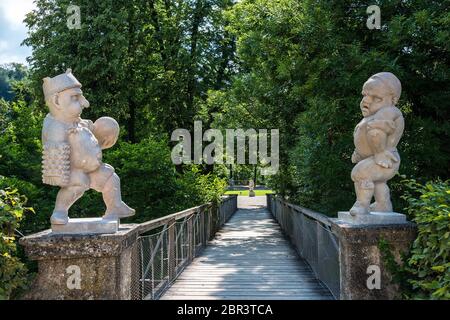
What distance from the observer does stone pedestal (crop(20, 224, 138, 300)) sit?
3712mm

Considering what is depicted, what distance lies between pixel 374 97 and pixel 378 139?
1.43ft

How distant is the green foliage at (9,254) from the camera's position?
11.0ft

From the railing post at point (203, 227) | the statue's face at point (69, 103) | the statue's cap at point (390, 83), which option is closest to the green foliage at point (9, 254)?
the statue's face at point (69, 103)

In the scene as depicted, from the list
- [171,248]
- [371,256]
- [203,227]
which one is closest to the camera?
[371,256]

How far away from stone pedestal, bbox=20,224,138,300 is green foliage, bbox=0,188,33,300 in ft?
0.50

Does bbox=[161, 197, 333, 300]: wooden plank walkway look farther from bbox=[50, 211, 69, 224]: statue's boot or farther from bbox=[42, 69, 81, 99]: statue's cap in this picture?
bbox=[42, 69, 81, 99]: statue's cap

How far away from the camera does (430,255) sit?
11.5 ft

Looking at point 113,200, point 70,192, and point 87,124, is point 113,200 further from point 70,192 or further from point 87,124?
point 87,124

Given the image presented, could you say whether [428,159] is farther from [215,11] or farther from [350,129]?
[215,11]

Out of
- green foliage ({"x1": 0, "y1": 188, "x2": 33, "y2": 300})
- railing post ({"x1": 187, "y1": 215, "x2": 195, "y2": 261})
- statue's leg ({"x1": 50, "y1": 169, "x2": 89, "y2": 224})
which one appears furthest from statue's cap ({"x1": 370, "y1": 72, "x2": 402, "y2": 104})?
railing post ({"x1": 187, "y1": 215, "x2": 195, "y2": 261})

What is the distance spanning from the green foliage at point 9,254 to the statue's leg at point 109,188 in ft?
2.41

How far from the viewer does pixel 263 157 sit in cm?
1672

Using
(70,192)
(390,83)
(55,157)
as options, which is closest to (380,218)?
(390,83)

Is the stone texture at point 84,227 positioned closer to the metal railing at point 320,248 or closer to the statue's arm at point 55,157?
the statue's arm at point 55,157
